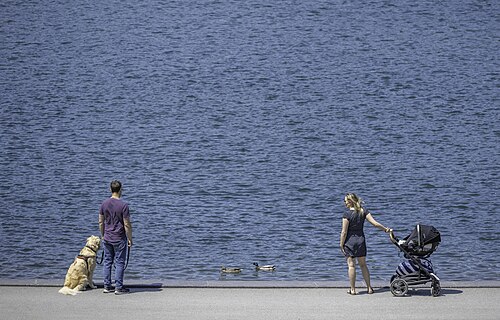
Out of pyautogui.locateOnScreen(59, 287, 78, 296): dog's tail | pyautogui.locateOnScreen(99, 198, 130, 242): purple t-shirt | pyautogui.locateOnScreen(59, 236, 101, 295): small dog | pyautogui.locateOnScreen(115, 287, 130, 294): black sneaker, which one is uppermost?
pyautogui.locateOnScreen(99, 198, 130, 242): purple t-shirt

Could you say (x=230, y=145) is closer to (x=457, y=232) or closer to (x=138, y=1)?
(x=457, y=232)

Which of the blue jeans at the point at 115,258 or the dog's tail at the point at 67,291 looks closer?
the dog's tail at the point at 67,291

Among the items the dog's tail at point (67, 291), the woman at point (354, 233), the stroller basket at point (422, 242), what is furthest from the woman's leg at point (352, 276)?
the dog's tail at point (67, 291)

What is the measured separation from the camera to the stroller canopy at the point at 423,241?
18188 mm

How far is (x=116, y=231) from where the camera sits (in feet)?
60.0

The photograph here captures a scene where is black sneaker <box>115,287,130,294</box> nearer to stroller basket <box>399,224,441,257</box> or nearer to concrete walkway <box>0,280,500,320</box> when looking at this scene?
concrete walkway <box>0,280,500,320</box>

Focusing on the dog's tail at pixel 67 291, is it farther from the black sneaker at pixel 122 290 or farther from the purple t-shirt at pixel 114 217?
the purple t-shirt at pixel 114 217

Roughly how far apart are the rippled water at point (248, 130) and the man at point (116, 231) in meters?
3.74

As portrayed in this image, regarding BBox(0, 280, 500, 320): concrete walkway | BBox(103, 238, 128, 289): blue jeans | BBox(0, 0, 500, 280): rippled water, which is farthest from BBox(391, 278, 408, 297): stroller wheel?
BBox(103, 238, 128, 289): blue jeans

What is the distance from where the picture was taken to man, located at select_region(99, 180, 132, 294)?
59.6 feet

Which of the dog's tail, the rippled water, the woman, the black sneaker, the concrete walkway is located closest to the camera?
the concrete walkway

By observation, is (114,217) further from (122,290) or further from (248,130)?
(248,130)

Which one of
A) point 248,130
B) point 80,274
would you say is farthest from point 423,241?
point 248,130

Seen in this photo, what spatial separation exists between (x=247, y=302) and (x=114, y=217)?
8.73 ft
